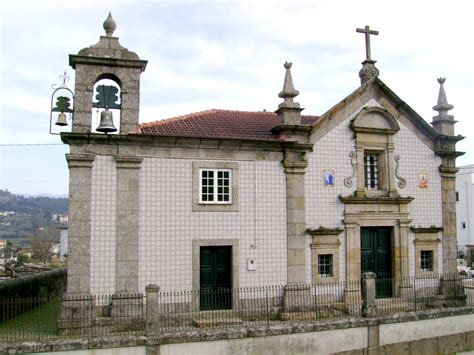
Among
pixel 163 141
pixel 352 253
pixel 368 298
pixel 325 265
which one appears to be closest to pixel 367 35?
pixel 352 253

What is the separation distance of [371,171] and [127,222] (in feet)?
28.0

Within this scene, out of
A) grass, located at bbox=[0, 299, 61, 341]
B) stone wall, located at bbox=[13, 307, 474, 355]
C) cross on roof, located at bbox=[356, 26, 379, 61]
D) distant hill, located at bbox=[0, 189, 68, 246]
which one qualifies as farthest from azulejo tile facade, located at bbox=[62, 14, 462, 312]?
distant hill, located at bbox=[0, 189, 68, 246]

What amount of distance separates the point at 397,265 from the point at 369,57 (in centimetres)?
730

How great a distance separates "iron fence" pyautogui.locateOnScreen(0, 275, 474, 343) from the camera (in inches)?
489

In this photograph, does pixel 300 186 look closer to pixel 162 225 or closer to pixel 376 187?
pixel 376 187

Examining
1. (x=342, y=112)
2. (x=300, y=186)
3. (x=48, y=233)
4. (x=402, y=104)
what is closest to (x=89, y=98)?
(x=300, y=186)

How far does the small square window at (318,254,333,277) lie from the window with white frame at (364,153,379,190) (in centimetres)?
294

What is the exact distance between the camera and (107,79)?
1400cm

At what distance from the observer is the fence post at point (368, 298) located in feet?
39.1

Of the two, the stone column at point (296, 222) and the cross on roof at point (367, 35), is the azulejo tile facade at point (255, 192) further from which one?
the cross on roof at point (367, 35)

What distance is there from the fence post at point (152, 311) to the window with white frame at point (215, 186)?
4184mm

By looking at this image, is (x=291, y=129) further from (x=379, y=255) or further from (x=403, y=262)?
(x=403, y=262)

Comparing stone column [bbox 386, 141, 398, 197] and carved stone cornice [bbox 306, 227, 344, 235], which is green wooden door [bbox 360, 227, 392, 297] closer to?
carved stone cornice [bbox 306, 227, 344, 235]

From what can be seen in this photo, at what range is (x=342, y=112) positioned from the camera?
16.1 m
